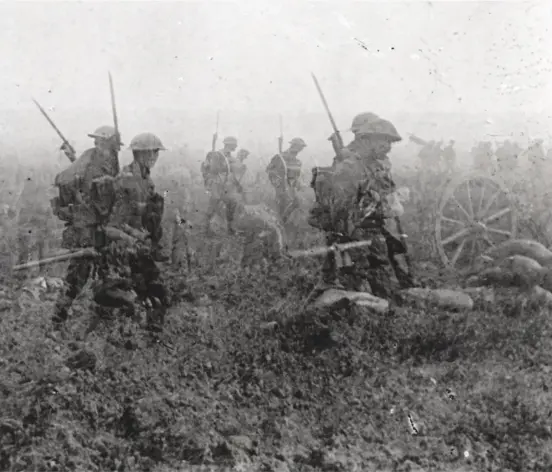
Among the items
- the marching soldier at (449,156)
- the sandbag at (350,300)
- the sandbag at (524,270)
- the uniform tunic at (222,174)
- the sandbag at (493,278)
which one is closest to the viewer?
the sandbag at (350,300)

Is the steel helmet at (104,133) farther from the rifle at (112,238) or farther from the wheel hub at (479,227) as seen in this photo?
the wheel hub at (479,227)

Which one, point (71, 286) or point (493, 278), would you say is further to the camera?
point (493, 278)

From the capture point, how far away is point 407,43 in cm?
912

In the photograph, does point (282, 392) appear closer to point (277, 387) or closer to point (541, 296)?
point (277, 387)

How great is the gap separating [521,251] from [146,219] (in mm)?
4735

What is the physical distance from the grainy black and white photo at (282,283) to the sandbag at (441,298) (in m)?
0.03

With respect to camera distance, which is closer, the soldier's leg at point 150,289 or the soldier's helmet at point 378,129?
the soldier's leg at point 150,289

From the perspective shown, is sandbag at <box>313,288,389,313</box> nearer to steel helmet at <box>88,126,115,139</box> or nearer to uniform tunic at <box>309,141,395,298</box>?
uniform tunic at <box>309,141,395,298</box>

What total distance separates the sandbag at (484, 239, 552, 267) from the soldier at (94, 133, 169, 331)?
4285mm

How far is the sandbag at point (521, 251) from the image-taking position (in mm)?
7141

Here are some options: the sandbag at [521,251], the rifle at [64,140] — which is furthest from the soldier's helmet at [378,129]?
the rifle at [64,140]

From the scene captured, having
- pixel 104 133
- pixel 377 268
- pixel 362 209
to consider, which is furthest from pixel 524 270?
pixel 104 133

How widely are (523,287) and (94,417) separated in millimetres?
5087

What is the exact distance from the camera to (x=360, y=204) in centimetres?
619
